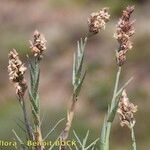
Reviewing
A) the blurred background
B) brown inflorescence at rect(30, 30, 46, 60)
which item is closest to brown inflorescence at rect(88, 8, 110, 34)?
brown inflorescence at rect(30, 30, 46, 60)

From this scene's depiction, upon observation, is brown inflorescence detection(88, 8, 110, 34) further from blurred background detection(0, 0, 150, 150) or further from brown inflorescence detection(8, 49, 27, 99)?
blurred background detection(0, 0, 150, 150)

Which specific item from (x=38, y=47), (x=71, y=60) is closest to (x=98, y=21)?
(x=38, y=47)

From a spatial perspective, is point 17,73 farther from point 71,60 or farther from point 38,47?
point 71,60

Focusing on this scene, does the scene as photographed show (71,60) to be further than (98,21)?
Yes

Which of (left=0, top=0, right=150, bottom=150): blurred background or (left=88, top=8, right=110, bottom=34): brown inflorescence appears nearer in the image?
(left=88, top=8, right=110, bottom=34): brown inflorescence

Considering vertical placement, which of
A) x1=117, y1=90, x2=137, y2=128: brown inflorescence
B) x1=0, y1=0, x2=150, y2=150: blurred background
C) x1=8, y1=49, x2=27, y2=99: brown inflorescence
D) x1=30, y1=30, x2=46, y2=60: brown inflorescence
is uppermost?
x1=0, y1=0, x2=150, y2=150: blurred background

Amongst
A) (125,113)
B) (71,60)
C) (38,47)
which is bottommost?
(125,113)
